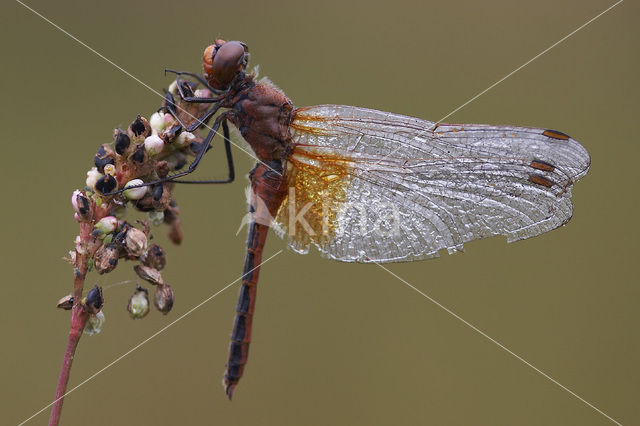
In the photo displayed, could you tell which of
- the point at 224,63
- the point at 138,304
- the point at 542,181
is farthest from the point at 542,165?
the point at 138,304

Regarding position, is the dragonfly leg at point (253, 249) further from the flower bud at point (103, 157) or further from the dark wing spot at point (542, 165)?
the dark wing spot at point (542, 165)

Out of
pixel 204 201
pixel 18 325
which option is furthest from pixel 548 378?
pixel 18 325

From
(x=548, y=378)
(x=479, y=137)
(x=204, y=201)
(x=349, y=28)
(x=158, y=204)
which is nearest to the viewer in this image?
(x=158, y=204)

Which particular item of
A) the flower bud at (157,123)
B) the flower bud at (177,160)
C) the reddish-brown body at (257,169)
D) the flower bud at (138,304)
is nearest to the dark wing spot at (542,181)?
the reddish-brown body at (257,169)

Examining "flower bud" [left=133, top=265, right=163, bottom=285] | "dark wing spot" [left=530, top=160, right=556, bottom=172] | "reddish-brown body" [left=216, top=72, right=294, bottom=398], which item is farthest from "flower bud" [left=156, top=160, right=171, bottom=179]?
"dark wing spot" [left=530, top=160, right=556, bottom=172]

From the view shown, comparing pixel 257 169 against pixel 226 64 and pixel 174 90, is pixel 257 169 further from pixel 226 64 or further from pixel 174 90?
pixel 174 90

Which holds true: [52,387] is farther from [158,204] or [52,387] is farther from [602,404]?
[602,404]
